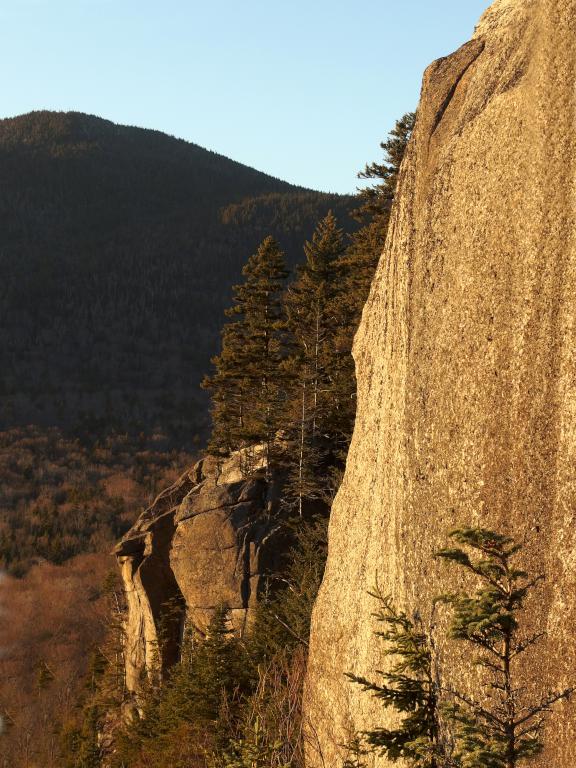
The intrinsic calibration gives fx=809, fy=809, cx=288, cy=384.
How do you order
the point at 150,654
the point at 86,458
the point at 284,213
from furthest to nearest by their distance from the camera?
the point at 284,213
the point at 86,458
the point at 150,654

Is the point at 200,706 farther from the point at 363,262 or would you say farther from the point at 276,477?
the point at 363,262

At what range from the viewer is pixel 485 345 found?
9.43m

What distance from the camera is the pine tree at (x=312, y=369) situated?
99.8 feet

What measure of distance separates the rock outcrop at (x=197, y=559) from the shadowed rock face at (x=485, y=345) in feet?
53.2

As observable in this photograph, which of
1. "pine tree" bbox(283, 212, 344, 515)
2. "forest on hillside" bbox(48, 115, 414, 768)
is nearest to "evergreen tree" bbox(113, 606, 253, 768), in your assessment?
"forest on hillside" bbox(48, 115, 414, 768)

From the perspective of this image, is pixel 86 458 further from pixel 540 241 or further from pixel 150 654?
pixel 540 241

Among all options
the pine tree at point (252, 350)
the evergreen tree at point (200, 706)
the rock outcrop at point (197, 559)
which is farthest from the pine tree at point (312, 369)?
the evergreen tree at point (200, 706)

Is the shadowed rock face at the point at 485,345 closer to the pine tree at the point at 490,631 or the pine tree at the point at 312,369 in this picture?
the pine tree at the point at 490,631

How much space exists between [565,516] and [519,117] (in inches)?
179

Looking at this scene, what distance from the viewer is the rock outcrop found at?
2916 centimetres

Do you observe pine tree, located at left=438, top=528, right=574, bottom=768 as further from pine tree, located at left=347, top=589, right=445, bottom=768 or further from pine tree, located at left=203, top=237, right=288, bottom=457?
pine tree, located at left=203, top=237, right=288, bottom=457

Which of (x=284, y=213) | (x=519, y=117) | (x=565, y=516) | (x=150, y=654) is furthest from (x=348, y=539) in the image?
(x=284, y=213)

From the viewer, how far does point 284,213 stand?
643ft

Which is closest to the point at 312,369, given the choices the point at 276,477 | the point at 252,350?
the point at 276,477
